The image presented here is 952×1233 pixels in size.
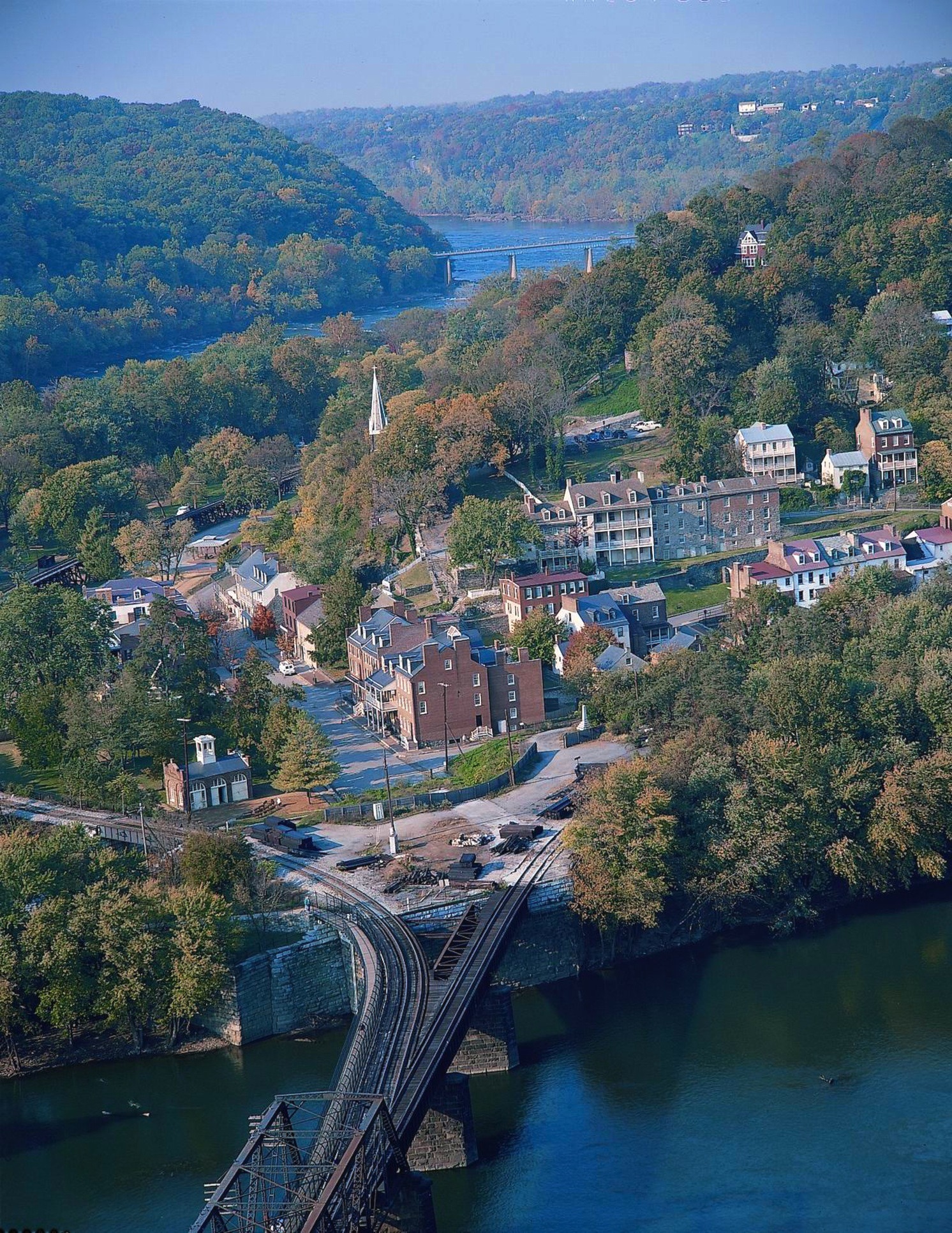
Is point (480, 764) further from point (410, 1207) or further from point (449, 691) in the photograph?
point (410, 1207)

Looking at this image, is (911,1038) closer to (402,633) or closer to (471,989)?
(471,989)

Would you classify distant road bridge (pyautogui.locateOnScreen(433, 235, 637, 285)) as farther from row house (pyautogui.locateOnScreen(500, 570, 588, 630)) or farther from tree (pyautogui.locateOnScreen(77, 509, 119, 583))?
row house (pyautogui.locateOnScreen(500, 570, 588, 630))

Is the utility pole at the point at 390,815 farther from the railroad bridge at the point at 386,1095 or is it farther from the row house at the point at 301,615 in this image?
the row house at the point at 301,615

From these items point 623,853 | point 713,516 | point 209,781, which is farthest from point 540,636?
point 623,853

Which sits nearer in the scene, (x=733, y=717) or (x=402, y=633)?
(x=733, y=717)

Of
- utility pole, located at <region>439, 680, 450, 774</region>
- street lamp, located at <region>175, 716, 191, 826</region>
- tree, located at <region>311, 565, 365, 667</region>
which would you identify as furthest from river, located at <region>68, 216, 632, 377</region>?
utility pole, located at <region>439, 680, 450, 774</region>

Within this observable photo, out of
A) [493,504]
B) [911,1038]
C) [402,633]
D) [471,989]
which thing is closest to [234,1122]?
[471,989]

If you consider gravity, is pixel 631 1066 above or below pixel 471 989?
below
